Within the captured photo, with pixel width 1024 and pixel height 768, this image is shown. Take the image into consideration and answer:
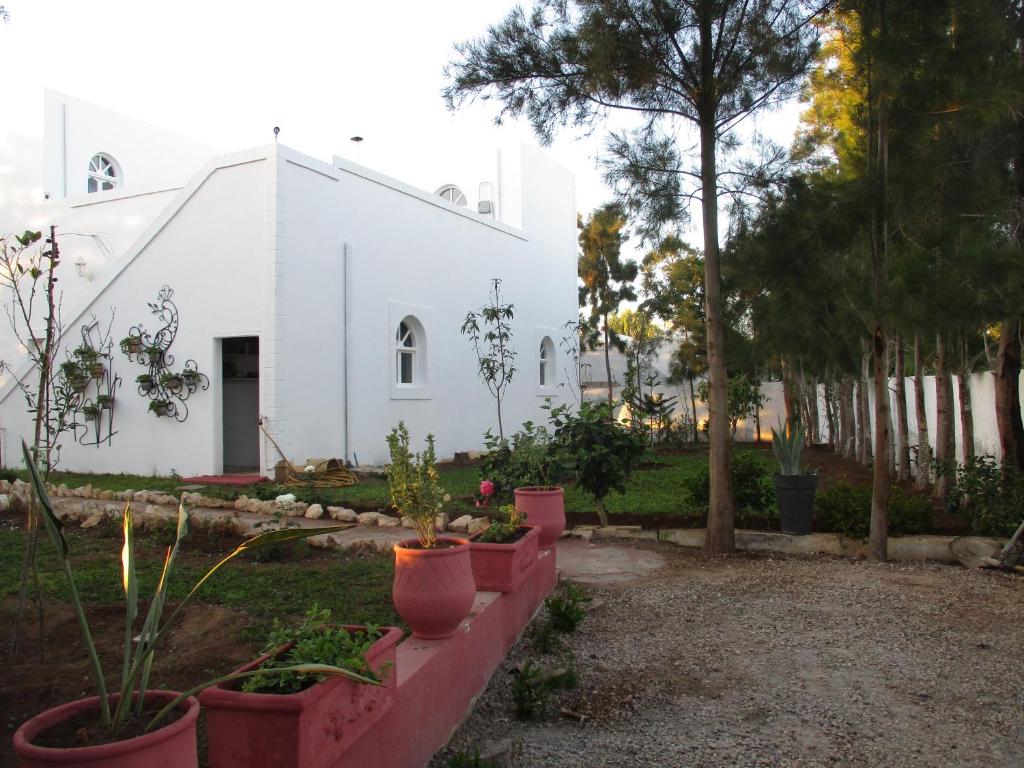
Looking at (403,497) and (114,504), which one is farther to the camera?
(114,504)

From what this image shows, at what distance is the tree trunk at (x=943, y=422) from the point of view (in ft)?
24.6

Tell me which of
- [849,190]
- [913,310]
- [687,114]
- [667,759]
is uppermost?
[687,114]

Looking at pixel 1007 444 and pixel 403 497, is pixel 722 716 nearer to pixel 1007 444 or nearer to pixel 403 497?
pixel 403 497

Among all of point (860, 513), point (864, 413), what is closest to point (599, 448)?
point (860, 513)

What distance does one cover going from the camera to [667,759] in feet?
9.39

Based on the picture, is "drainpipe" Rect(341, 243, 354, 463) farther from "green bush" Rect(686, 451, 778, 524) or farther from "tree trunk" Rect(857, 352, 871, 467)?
"tree trunk" Rect(857, 352, 871, 467)

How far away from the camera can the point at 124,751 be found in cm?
144

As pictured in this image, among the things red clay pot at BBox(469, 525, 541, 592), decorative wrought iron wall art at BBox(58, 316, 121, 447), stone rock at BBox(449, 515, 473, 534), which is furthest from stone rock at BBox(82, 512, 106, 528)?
decorative wrought iron wall art at BBox(58, 316, 121, 447)

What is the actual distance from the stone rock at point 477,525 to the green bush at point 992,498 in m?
3.99

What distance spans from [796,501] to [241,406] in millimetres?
8758

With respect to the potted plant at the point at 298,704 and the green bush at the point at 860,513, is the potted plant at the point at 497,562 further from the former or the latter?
the green bush at the point at 860,513

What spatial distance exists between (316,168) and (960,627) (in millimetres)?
9509

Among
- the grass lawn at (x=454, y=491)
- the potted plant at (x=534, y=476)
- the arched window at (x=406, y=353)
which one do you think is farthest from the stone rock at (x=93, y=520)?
the arched window at (x=406, y=353)

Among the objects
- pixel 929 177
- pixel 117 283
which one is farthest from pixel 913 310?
pixel 117 283
